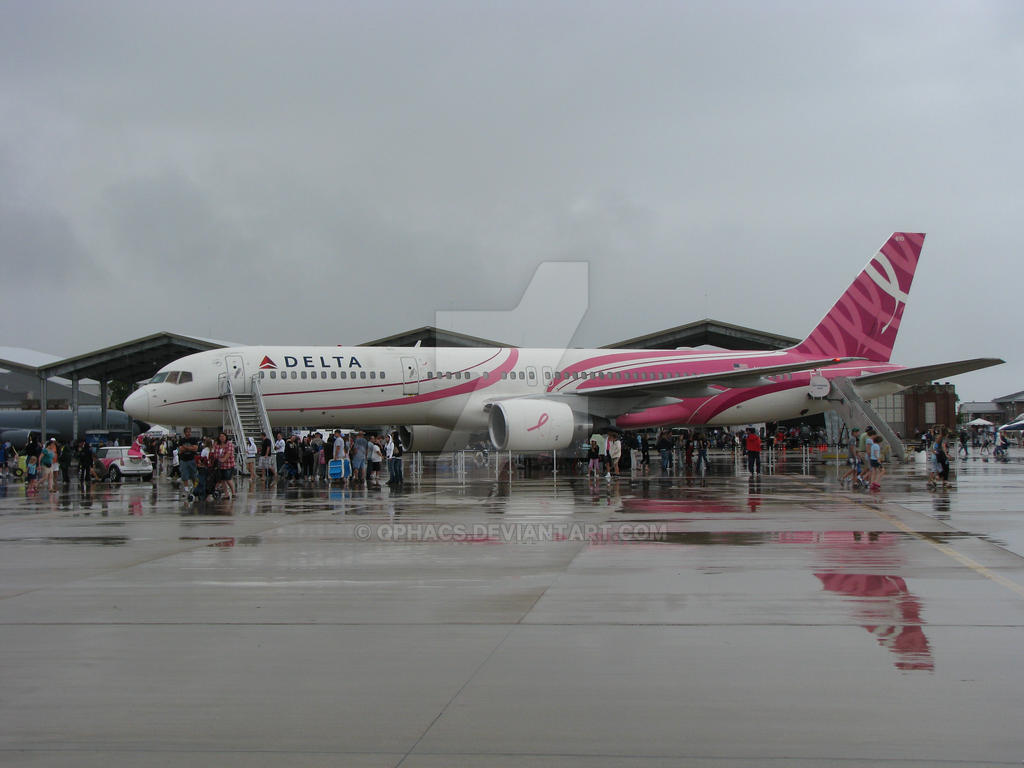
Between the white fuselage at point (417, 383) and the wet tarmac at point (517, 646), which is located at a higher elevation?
the white fuselage at point (417, 383)

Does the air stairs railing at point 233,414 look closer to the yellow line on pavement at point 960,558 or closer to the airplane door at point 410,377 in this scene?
the airplane door at point 410,377

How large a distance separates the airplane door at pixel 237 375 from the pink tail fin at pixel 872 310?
18.2m

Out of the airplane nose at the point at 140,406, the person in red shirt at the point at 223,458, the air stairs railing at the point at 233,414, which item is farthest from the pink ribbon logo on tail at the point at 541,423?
the airplane nose at the point at 140,406

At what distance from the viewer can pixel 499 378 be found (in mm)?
27922

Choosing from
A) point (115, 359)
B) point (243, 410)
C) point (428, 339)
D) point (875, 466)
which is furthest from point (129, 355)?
point (875, 466)

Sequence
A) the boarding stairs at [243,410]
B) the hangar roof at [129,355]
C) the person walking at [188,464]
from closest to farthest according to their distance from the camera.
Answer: the person walking at [188,464]
the boarding stairs at [243,410]
the hangar roof at [129,355]

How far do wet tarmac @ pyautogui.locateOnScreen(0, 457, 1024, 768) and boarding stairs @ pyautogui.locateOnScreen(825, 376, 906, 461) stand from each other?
1677 centimetres

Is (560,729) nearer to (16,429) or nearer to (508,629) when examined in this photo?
(508,629)

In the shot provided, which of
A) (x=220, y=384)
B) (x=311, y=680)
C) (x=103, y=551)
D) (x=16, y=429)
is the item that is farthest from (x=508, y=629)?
(x=16, y=429)

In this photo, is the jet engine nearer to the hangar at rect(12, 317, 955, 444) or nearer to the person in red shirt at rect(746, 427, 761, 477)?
the person in red shirt at rect(746, 427, 761, 477)

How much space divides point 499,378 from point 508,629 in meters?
21.3

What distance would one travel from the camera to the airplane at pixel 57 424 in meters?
58.8

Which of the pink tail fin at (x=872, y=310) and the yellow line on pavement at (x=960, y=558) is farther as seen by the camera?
the pink tail fin at (x=872, y=310)

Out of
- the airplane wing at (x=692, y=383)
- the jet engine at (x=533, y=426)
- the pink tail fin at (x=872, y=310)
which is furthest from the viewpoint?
the pink tail fin at (x=872, y=310)
